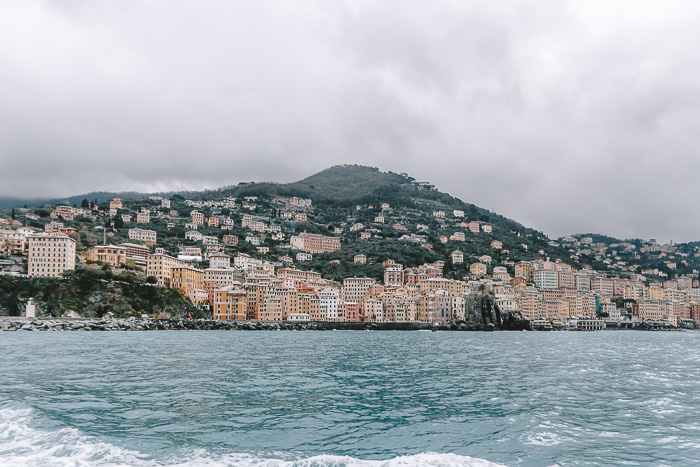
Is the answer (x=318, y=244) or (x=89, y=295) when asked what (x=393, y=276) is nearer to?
(x=318, y=244)

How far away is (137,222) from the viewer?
544ft

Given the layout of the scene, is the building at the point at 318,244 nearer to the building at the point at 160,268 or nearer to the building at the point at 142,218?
the building at the point at 142,218

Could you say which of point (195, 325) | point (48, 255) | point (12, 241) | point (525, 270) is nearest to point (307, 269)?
point (195, 325)

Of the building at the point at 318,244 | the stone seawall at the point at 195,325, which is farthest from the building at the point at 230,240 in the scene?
the stone seawall at the point at 195,325

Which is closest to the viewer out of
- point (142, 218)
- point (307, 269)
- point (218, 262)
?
point (218, 262)

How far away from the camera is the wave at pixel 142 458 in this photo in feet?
32.6

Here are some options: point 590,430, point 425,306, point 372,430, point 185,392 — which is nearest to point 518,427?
point 590,430

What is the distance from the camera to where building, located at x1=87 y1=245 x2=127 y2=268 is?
334 feet

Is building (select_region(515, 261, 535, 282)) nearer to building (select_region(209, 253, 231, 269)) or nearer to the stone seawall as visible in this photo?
the stone seawall

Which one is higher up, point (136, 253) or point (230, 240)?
point (230, 240)

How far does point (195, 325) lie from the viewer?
8144 cm

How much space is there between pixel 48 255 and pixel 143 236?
53.8m

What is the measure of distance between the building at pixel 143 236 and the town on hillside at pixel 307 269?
0.30m

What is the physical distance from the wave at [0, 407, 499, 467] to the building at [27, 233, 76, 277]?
8644 cm
